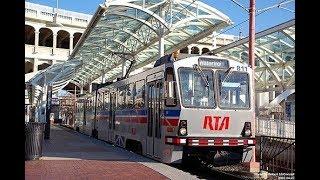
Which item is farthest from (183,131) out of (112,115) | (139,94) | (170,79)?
(112,115)

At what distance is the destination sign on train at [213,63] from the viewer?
12104 mm

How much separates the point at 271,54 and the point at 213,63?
18153 millimetres

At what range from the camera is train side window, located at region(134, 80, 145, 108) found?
1402 cm

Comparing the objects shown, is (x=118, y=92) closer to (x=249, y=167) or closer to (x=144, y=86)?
(x=144, y=86)

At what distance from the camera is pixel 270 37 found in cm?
2612

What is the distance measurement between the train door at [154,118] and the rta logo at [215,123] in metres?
1.40

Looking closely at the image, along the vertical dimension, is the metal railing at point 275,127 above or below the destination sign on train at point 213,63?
below

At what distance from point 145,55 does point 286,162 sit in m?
20.7

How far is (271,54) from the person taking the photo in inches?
1152

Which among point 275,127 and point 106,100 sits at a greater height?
point 106,100

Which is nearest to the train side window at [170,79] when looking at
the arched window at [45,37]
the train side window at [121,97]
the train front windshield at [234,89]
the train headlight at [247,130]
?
the train front windshield at [234,89]

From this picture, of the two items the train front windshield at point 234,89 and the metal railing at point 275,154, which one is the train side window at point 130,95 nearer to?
the train front windshield at point 234,89

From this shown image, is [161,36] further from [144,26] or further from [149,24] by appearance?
[144,26]
